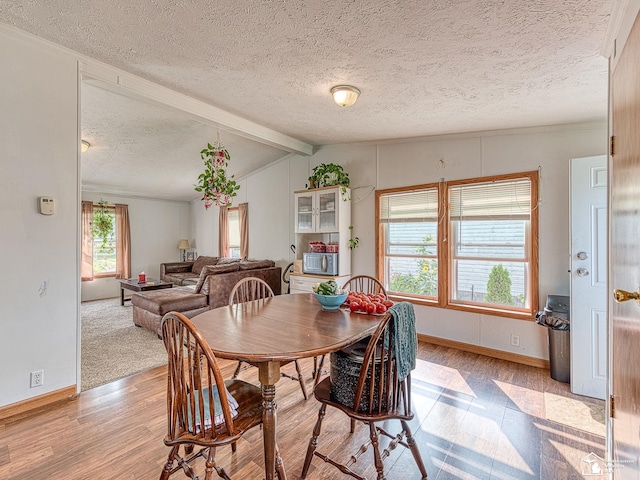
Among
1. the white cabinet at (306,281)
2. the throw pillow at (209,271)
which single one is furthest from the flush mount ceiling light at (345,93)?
the throw pillow at (209,271)

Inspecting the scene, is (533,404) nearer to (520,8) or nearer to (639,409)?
(639,409)

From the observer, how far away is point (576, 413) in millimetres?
2311

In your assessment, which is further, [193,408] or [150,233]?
[150,233]

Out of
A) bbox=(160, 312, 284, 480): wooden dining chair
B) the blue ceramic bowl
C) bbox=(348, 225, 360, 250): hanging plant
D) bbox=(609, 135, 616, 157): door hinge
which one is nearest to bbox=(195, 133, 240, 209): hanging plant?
bbox=(348, 225, 360, 250): hanging plant

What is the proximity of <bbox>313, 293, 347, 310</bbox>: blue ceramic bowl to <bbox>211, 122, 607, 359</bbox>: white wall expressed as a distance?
7.07ft

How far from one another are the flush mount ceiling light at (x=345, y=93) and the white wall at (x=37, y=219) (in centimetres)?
202

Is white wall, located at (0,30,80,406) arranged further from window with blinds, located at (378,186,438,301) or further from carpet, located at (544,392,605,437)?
carpet, located at (544,392,605,437)

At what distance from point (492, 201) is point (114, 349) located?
4.52 m

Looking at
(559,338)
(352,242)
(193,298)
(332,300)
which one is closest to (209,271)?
(193,298)

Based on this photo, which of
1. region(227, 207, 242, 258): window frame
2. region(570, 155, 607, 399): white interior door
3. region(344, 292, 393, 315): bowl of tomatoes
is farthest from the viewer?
region(227, 207, 242, 258): window frame

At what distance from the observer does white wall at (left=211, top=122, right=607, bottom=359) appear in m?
3.06

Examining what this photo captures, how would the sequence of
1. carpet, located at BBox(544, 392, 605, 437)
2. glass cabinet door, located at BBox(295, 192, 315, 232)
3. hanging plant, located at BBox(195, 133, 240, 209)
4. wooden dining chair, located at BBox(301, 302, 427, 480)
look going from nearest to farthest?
wooden dining chair, located at BBox(301, 302, 427, 480) < carpet, located at BBox(544, 392, 605, 437) < hanging plant, located at BBox(195, 133, 240, 209) < glass cabinet door, located at BBox(295, 192, 315, 232)

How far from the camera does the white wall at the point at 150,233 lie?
263 inches

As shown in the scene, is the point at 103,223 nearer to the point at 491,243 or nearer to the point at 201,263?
the point at 201,263
